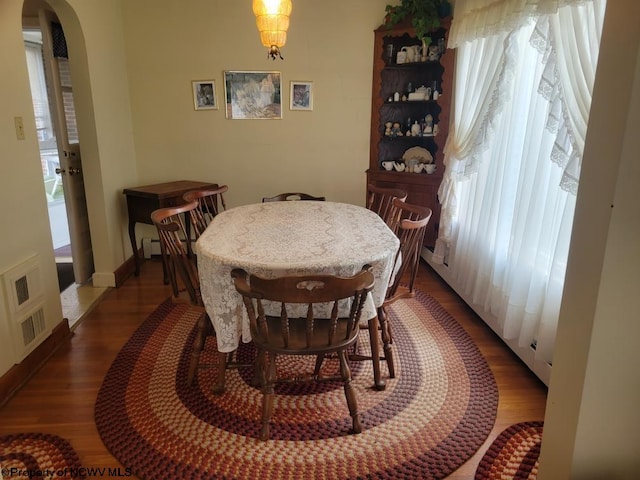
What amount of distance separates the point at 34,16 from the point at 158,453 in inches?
154

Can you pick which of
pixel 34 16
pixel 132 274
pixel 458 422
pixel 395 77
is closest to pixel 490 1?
pixel 395 77

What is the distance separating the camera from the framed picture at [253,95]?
402cm

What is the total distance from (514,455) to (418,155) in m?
2.93

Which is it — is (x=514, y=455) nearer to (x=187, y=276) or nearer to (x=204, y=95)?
(x=187, y=276)

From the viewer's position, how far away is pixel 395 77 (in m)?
4.17

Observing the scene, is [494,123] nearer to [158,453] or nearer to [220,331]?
[220,331]

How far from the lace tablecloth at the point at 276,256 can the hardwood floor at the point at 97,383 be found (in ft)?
2.43

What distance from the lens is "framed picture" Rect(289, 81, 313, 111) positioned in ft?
13.3

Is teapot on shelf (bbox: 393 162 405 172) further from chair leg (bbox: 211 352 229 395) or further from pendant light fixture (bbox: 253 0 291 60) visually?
chair leg (bbox: 211 352 229 395)

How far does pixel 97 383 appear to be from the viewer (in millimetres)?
2344

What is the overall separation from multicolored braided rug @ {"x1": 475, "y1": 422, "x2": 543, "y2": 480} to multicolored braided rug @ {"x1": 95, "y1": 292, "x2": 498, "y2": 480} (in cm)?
8

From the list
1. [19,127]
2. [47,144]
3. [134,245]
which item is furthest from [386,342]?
[47,144]

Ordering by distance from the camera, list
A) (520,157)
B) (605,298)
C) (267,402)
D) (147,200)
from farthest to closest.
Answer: (147,200), (520,157), (267,402), (605,298)

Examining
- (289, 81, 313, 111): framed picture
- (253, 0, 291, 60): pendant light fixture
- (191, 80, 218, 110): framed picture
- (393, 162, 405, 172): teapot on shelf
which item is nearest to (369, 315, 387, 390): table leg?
(253, 0, 291, 60): pendant light fixture
